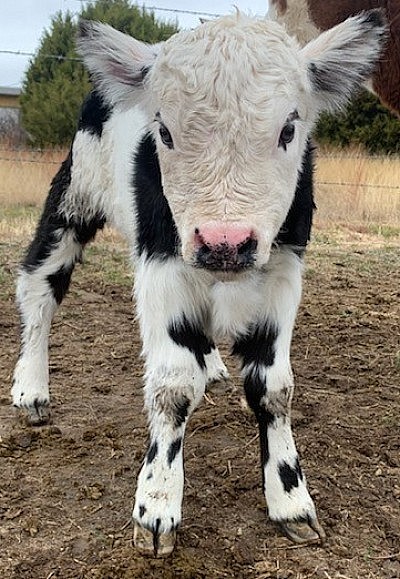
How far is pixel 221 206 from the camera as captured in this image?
2170mm

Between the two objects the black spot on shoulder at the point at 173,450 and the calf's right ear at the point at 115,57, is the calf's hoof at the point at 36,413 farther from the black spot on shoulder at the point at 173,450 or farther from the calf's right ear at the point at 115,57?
the calf's right ear at the point at 115,57

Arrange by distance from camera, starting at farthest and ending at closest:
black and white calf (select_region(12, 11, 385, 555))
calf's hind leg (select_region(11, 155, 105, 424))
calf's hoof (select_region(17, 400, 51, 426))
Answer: calf's hind leg (select_region(11, 155, 105, 424)), calf's hoof (select_region(17, 400, 51, 426)), black and white calf (select_region(12, 11, 385, 555))

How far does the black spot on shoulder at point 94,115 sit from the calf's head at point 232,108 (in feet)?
2.75

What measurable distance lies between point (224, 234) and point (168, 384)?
67 centimetres

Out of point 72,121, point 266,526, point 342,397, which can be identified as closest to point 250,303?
point 266,526

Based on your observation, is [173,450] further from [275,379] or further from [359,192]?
[359,192]

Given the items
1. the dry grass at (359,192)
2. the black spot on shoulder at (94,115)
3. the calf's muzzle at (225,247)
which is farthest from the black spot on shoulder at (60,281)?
the dry grass at (359,192)

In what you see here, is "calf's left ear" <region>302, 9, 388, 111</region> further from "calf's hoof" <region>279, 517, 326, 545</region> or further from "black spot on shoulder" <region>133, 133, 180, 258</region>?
"calf's hoof" <region>279, 517, 326, 545</region>

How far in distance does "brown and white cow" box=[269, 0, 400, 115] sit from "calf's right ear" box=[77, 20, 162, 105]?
2.25 m

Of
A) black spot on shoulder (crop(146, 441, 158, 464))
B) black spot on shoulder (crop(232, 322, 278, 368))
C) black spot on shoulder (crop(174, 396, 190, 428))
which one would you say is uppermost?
black spot on shoulder (crop(232, 322, 278, 368))

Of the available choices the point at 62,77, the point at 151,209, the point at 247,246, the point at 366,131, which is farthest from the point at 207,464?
the point at 62,77

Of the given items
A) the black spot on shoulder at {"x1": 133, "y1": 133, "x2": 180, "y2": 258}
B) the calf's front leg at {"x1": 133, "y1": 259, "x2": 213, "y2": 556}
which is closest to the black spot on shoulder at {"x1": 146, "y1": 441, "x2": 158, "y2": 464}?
the calf's front leg at {"x1": 133, "y1": 259, "x2": 213, "y2": 556}

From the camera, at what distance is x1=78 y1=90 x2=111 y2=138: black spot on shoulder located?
3.54m

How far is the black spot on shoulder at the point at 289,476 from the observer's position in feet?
8.60
